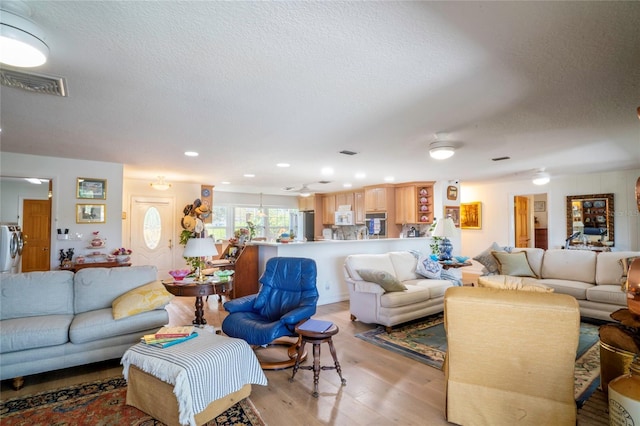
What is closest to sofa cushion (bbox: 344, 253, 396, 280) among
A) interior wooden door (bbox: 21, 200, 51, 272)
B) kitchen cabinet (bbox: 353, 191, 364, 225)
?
kitchen cabinet (bbox: 353, 191, 364, 225)

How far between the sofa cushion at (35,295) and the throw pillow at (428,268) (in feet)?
14.4

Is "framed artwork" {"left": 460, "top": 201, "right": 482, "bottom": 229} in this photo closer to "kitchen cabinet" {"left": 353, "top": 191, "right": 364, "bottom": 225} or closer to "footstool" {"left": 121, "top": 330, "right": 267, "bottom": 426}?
"kitchen cabinet" {"left": 353, "top": 191, "right": 364, "bottom": 225}

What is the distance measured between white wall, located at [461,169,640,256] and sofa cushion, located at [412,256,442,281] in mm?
3871

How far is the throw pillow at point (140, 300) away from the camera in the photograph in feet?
9.60

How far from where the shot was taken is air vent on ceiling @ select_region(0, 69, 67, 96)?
6.74 feet

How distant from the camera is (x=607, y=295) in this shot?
12.8 ft

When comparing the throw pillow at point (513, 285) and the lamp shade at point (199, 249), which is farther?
the lamp shade at point (199, 249)

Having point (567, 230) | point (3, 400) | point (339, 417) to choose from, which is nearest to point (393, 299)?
point (339, 417)

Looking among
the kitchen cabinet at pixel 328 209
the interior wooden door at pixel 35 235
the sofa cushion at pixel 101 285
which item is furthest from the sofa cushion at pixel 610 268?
the interior wooden door at pixel 35 235

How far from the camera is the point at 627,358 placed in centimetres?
164

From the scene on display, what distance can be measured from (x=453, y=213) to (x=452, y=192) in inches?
19.9

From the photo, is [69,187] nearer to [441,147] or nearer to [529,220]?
[441,147]

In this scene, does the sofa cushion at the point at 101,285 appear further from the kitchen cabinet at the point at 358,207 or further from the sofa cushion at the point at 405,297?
the kitchen cabinet at the point at 358,207

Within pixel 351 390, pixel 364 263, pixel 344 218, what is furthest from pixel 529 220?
pixel 351 390
